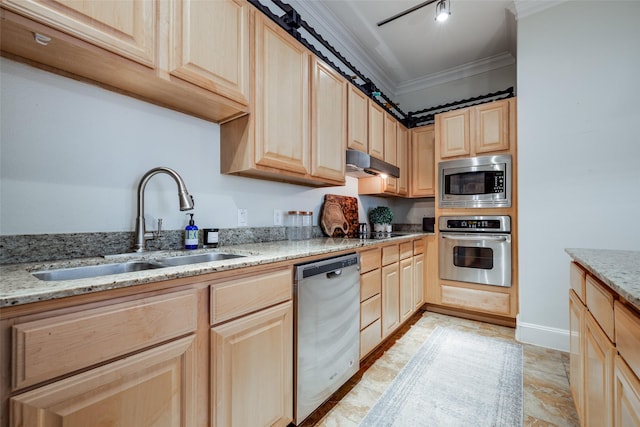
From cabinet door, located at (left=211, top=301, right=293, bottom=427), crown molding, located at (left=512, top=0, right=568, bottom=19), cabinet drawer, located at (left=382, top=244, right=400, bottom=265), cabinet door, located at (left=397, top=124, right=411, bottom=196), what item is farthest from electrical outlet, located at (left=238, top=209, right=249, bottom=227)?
crown molding, located at (left=512, top=0, right=568, bottom=19)

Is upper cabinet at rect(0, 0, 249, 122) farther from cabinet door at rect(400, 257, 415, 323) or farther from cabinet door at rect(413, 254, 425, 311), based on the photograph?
cabinet door at rect(413, 254, 425, 311)

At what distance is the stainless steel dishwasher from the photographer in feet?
4.48

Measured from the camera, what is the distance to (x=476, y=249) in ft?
9.32

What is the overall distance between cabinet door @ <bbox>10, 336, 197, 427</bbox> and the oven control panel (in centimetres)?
280

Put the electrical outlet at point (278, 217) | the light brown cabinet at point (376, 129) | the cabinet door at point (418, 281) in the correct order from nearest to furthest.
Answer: the electrical outlet at point (278, 217)
the light brown cabinet at point (376, 129)
the cabinet door at point (418, 281)

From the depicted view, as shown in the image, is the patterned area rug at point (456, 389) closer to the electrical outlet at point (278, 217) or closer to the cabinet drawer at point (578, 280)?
the cabinet drawer at point (578, 280)

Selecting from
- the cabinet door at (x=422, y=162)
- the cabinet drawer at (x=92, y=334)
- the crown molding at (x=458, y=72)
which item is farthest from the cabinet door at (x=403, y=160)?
the cabinet drawer at (x=92, y=334)

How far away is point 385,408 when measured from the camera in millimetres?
1563

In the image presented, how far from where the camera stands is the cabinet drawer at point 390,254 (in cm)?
225

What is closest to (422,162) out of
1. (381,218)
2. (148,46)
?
(381,218)

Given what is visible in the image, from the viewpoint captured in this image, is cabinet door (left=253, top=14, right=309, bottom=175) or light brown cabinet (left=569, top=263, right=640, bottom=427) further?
cabinet door (left=253, top=14, right=309, bottom=175)

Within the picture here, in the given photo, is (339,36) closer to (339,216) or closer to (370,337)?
(339,216)

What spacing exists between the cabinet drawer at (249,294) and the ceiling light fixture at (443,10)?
8.30 ft

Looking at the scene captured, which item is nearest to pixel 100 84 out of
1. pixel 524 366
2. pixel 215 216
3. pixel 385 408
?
pixel 215 216
